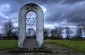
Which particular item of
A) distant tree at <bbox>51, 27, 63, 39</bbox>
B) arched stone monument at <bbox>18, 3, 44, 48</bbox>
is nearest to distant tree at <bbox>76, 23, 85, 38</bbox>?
distant tree at <bbox>51, 27, 63, 39</bbox>

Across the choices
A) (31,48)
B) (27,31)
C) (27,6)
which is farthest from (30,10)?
(31,48)

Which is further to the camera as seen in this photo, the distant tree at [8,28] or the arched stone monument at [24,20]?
the distant tree at [8,28]

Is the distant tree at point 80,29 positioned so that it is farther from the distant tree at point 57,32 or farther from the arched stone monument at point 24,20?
→ the arched stone monument at point 24,20

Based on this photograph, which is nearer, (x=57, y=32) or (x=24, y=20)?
(x=24, y=20)

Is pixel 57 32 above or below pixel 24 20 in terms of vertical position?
below

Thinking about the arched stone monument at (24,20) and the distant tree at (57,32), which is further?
the distant tree at (57,32)

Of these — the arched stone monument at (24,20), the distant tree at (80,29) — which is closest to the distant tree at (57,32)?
the distant tree at (80,29)

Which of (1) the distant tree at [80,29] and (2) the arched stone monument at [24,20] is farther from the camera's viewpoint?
(1) the distant tree at [80,29]

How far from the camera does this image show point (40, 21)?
79.9ft

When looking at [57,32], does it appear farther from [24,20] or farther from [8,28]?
[24,20]

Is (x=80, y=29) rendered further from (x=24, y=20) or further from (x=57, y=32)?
(x=24, y=20)

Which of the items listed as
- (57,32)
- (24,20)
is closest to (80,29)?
(57,32)

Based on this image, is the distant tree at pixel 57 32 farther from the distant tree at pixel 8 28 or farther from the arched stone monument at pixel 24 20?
the arched stone monument at pixel 24 20

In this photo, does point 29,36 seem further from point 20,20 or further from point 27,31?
point 20,20
